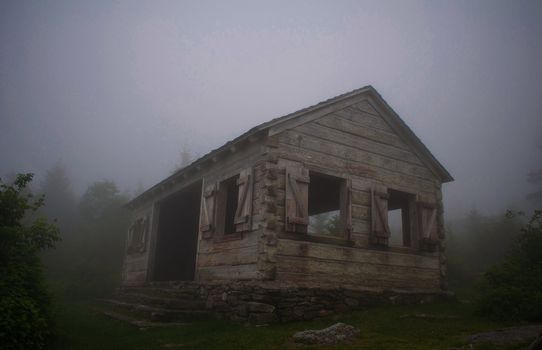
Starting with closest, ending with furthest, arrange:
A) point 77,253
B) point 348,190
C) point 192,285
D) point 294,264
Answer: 1. point 294,264
2. point 348,190
3. point 192,285
4. point 77,253

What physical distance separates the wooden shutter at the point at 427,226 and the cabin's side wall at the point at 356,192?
0.24 m

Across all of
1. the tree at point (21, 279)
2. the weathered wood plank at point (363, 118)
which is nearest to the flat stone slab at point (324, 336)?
the tree at point (21, 279)

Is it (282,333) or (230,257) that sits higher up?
(230,257)

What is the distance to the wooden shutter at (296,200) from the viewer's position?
940 centimetres

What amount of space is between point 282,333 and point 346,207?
172 inches

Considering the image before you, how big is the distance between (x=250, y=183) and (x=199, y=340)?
4070 millimetres

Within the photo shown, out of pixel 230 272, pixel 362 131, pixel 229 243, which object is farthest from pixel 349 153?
pixel 230 272

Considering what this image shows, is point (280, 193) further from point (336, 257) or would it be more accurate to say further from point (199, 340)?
point (199, 340)

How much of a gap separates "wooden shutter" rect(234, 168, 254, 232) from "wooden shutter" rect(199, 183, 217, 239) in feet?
5.24

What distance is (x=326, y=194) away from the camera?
574 inches

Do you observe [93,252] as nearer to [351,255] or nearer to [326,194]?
[326,194]

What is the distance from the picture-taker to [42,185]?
49.5 meters

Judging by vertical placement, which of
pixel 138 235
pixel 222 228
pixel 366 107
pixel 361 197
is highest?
pixel 366 107

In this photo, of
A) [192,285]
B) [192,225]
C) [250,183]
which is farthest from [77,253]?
[250,183]
